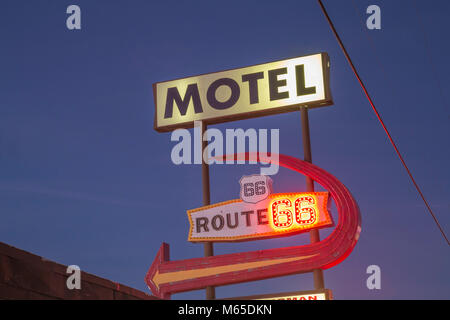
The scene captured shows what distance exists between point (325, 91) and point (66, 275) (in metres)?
12.3

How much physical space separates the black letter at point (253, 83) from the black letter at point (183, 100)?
1571 millimetres

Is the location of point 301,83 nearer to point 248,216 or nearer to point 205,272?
point 248,216

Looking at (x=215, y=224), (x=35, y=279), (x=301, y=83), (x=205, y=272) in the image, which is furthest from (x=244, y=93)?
(x=35, y=279)

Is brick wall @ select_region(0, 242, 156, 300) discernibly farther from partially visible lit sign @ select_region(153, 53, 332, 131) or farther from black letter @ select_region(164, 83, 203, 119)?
black letter @ select_region(164, 83, 203, 119)

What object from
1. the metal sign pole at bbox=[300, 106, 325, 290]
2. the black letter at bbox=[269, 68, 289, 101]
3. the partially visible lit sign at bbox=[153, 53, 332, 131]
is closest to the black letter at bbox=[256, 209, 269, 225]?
the metal sign pole at bbox=[300, 106, 325, 290]

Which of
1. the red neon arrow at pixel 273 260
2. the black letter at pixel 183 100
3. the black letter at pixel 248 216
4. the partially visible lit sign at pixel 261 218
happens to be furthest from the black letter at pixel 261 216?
the black letter at pixel 183 100

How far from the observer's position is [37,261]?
7.43 m

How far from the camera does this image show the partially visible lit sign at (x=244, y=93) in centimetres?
1891

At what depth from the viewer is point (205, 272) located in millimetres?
18234

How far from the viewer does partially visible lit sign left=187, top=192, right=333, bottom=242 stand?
17.4 metres

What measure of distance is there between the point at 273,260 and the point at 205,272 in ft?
6.56

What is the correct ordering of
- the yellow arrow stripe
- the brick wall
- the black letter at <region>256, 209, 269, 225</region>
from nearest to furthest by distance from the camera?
1. the brick wall
2. the yellow arrow stripe
3. the black letter at <region>256, 209, 269, 225</region>
